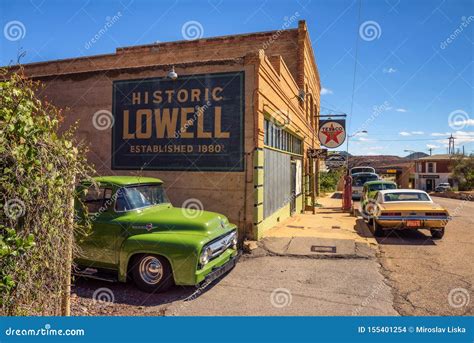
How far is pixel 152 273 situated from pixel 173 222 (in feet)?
2.95

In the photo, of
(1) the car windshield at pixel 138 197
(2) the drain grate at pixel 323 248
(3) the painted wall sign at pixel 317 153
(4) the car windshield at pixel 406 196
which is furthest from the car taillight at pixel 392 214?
(3) the painted wall sign at pixel 317 153

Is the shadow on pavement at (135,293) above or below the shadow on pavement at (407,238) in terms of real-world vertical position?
below

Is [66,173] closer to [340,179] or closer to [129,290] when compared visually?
[129,290]

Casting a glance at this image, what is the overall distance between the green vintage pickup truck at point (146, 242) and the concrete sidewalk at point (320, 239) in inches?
103

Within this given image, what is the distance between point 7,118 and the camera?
3.09 metres

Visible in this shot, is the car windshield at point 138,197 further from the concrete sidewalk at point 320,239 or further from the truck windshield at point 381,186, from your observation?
the truck windshield at point 381,186

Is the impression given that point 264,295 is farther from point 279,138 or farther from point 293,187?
point 293,187

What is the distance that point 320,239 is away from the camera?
9.46 metres

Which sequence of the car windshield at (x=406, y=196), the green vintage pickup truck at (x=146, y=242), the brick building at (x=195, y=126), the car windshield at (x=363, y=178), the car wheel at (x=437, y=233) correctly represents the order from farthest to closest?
the car windshield at (x=363, y=178)
the car windshield at (x=406, y=196)
the car wheel at (x=437, y=233)
the brick building at (x=195, y=126)
the green vintage pickup truck at (x=146, y=242)

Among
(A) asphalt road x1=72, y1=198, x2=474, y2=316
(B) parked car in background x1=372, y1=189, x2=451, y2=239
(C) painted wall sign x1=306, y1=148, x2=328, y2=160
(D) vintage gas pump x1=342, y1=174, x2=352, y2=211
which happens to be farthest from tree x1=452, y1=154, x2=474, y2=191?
(A) asphalt road x1=72, y1=198, x2=474, y2=316

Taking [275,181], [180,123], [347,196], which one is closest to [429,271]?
[275,181]

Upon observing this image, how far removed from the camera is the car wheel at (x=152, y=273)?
552cm

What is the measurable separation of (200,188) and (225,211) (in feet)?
3.17

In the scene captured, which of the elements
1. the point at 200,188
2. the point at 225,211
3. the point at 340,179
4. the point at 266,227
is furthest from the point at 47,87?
the point at 340,179
